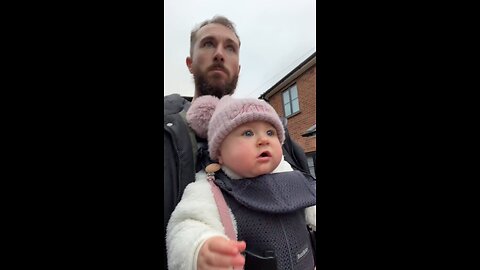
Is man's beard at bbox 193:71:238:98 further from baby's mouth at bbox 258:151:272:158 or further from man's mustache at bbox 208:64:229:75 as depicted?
baby's mouth at bbox 258:151:272:158

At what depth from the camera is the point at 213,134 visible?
0.55 metres

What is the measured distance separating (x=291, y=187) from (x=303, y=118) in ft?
0.56

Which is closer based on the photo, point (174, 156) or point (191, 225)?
point (191, 225)

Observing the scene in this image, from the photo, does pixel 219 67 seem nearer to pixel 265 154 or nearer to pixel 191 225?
pixel 265 154

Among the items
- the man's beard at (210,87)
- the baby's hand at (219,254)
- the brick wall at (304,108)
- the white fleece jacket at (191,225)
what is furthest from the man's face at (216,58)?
the baby's hand at (219,254)

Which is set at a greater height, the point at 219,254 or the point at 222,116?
the point at 222,116

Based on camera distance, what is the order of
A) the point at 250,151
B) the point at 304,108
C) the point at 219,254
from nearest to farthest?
1. the point at 219,254
2. the point at 250,151
3. the point at 304,108

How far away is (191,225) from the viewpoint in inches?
18.0

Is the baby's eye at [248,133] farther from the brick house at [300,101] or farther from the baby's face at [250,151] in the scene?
the brick house at [300,101]

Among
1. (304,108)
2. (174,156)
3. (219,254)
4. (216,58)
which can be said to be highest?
(216,58)

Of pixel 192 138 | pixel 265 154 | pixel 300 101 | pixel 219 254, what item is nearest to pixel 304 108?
pixel 300 101

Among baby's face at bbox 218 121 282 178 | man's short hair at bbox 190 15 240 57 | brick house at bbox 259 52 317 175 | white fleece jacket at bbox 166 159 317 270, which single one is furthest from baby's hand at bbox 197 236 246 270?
man's short hair at bbox 190 15 240 57

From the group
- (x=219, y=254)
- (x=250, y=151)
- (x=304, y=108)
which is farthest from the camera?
(x=304, y=108)
